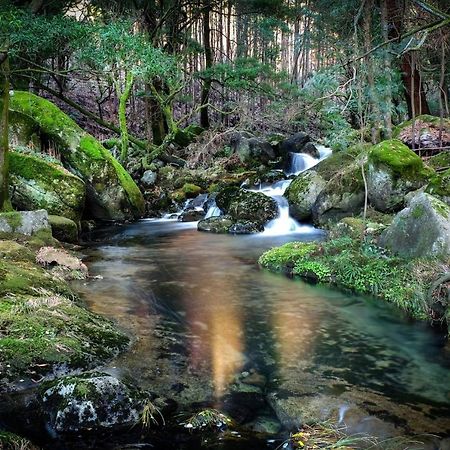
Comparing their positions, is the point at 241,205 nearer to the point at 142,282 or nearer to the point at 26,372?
the point at 142,282

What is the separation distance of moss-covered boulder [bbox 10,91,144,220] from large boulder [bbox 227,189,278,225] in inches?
136

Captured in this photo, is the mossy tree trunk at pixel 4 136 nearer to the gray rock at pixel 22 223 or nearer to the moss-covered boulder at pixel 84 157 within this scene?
the gray rock at pixel 22 223

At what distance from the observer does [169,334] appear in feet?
20.6

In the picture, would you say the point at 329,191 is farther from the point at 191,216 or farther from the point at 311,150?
the point at 311,150

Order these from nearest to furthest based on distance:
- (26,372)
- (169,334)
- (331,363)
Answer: (26,372)
(331,363)
(169,334)

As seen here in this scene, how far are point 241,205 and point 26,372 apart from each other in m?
10.4

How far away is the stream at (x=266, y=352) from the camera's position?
14.2 feet

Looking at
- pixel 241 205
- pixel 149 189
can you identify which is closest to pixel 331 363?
pixel 241 205

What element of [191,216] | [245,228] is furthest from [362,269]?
[191,216]

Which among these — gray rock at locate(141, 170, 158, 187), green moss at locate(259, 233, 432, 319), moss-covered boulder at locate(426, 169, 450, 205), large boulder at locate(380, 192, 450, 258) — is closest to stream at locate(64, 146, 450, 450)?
green moss at locate(259, 233, 432, 319)

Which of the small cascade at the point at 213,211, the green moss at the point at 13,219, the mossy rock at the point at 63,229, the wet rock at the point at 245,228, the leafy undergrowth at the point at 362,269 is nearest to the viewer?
the leafy undergrowth at the point at 362,269

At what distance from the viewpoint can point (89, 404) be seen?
13.1 ft

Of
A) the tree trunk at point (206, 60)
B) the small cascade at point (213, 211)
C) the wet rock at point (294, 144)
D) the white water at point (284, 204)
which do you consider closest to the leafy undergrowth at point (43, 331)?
the white water at point (284, 204)

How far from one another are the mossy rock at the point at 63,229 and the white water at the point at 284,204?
4941 mm
